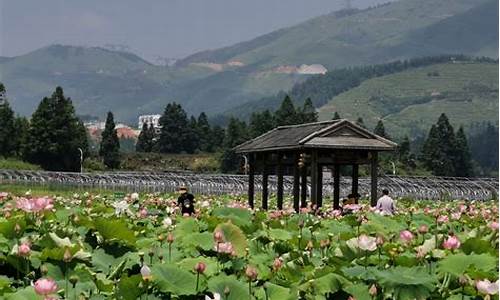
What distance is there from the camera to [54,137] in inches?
2603

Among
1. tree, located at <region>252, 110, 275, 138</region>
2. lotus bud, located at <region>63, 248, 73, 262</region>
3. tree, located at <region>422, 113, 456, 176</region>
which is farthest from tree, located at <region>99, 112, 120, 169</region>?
lotus bud, located at <region>63, 248, 73, 262</region>

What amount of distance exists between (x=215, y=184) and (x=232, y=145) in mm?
38679

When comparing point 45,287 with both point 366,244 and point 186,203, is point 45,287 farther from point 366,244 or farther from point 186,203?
point 186,203

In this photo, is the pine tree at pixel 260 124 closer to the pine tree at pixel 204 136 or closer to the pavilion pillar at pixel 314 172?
the pine tree at pixel 204 136

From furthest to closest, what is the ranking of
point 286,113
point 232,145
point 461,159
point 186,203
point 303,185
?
point 461,159
point 232,145
point 286,113
point 303,185
point 186,203

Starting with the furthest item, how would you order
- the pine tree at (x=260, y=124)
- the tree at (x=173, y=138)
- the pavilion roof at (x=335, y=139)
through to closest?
the tree at (x=173, y=138) < the pine tree at (x=260, y=124) < the pavilion roof at (x=335, y=139)

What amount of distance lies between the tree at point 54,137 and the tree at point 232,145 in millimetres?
16405

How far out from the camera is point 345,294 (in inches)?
156

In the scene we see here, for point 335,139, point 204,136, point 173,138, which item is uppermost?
point 204,136

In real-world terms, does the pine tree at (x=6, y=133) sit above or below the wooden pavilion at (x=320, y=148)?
above

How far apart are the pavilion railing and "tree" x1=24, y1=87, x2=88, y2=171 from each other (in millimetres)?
19584

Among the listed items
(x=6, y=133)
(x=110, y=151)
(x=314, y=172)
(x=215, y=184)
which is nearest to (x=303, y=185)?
(x=314, y=172)

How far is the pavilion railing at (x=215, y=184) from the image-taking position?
43.8 m

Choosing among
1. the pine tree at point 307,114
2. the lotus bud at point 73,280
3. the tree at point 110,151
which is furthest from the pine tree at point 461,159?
the lotus bud at point 73,280
